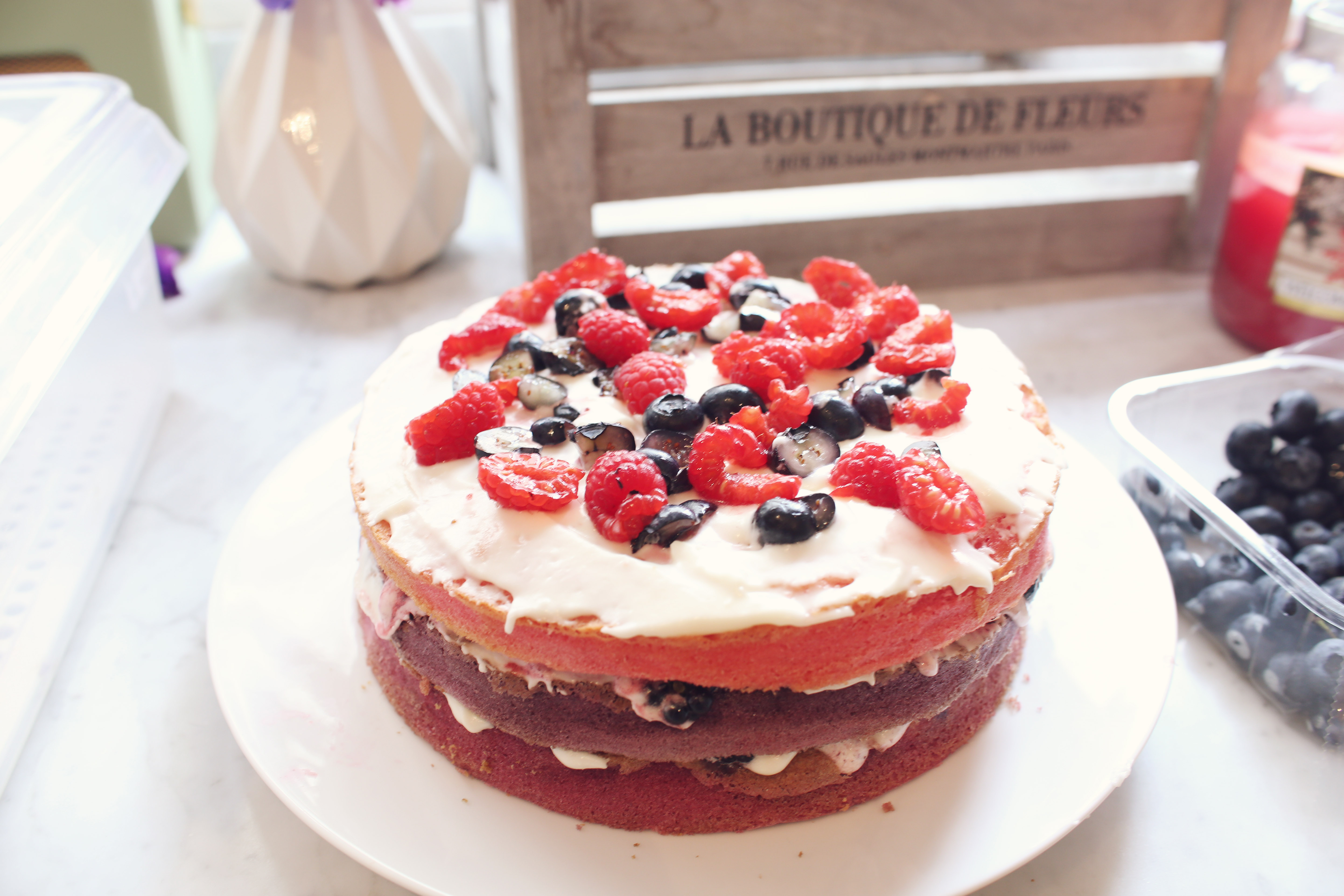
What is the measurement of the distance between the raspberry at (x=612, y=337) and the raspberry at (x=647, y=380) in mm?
74

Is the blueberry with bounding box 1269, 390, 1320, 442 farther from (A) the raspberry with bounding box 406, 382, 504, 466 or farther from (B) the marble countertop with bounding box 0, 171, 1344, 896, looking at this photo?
(A) the raspberry with bounding box 406, 382, 504, 466

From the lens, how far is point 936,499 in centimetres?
116

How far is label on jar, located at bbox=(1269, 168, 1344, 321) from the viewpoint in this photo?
6.82 feet

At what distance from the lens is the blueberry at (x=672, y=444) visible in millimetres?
1310

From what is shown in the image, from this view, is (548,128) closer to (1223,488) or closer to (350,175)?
(350,175)

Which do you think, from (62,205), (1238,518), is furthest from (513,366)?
(1238,518)

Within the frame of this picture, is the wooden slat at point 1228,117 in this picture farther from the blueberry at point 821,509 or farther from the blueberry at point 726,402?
the blueberry at point 821,509

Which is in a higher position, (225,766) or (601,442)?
(601,442)

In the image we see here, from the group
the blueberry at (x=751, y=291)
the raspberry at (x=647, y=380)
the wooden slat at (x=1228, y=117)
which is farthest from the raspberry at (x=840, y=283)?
the wooden slat at (x=1228, y=117)

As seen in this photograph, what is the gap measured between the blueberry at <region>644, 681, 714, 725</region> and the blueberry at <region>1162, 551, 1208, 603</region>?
88 centimetres

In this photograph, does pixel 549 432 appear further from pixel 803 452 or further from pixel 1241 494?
pixel 1241 494

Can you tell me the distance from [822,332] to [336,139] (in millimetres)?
1386

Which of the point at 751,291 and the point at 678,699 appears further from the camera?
the point at 751,291

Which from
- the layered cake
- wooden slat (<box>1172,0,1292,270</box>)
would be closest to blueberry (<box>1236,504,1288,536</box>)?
the layered cake
